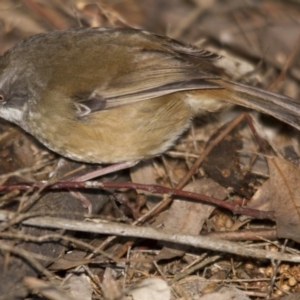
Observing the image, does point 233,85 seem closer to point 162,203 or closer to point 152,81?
point 152,81

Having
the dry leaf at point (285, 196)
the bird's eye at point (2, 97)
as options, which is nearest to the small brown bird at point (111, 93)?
the bird's eye at point (2, 97)

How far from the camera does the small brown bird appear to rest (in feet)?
17.4

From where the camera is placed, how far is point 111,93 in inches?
207

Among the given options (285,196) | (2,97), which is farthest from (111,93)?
(285,196)

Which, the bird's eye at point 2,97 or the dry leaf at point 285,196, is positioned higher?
the bird's eye at point 2,97

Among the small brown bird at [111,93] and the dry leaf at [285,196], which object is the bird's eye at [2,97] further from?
the dry leaf at [285,196]

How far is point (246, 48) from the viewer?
24.0ft

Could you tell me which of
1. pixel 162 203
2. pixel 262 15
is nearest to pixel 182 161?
pixel 162 203

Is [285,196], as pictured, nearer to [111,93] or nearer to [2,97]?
[111,93]

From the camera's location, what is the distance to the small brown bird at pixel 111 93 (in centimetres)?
531

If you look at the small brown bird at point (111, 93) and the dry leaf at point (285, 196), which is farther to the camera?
the small brown bird at point (111, 93)

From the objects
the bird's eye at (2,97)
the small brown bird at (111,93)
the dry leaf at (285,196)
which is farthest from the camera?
the bird's eye at (2,97)

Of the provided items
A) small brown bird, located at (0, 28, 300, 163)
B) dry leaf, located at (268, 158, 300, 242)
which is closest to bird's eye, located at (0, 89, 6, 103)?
small brown bird, located at (0, 28, 300, 163)

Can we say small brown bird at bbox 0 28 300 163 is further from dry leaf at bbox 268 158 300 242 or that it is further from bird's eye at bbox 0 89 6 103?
dry leaf at bbox 268 158 300 242
